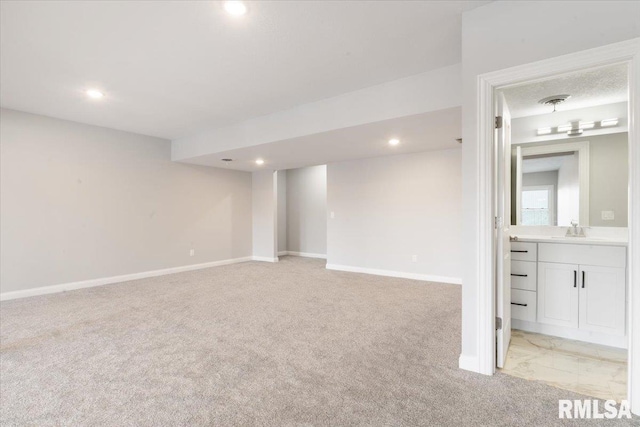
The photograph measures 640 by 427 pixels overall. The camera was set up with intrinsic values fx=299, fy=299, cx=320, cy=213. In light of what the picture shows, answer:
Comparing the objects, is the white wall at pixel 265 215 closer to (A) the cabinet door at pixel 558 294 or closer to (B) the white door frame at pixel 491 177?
(A) the cabinet door at pixel 558 294

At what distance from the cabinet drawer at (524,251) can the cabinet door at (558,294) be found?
9 cm

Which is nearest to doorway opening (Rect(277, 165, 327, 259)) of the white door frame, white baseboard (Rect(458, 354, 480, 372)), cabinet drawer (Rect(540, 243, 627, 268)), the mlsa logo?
cabinet drawer (Rect(540, 243, 627, 268))

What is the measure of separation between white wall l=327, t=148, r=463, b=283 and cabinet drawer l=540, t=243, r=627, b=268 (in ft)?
6.80

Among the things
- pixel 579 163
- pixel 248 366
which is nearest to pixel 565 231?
pixel 579 163

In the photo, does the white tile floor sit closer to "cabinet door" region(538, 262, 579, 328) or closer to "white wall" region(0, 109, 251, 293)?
"cabinet door" region(538, 262, 579, 328)

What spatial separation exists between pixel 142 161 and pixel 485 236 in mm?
5457

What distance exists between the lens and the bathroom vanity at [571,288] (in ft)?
8.04

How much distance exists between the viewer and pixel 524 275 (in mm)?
2818

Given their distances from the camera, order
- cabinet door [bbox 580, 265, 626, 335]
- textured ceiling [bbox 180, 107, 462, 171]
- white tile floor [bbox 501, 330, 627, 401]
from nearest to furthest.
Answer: white tile floor [bbox 501, 330, 627, 401], cabinet door [bbox 580, 265, 626, 335], textured ceiling [bbox 180, 107, 462, 171]

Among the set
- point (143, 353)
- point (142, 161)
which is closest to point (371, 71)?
point (143, 353)

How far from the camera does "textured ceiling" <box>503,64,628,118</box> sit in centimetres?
250

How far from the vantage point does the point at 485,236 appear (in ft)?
6.45

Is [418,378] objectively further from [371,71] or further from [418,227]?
[418,227]

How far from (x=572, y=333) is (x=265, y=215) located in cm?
586
